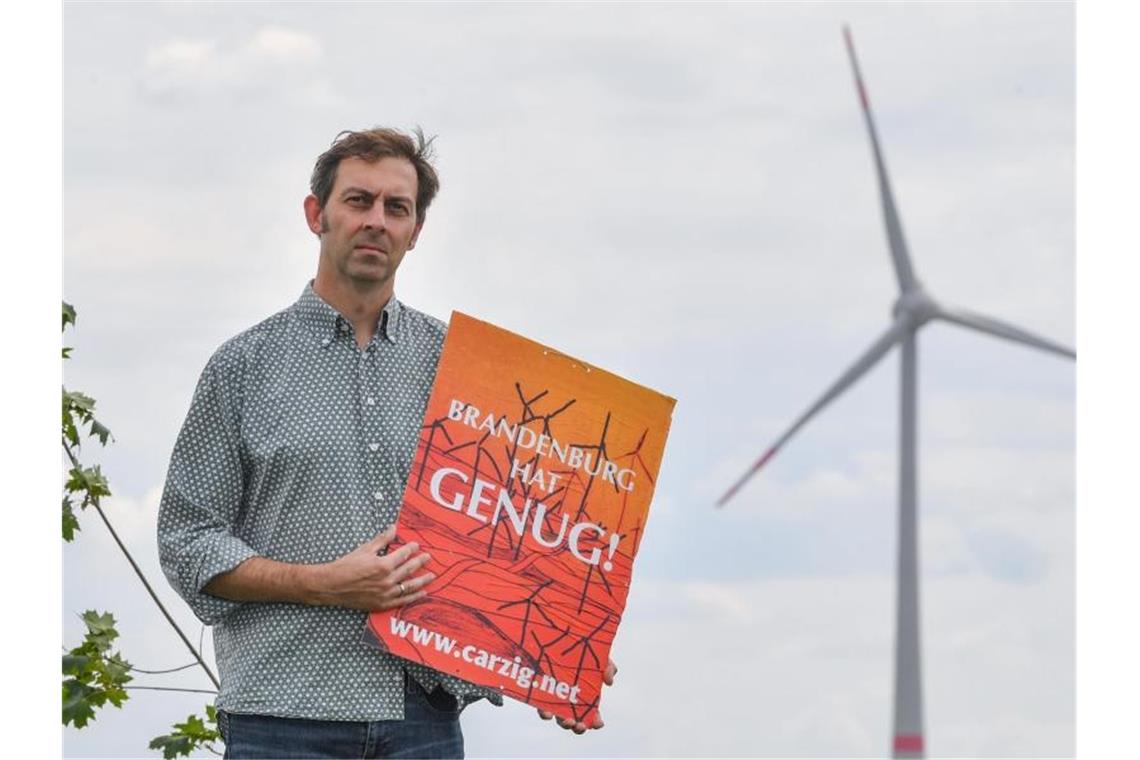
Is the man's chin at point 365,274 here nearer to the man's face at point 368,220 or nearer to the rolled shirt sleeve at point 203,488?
the man's face at point 368,220

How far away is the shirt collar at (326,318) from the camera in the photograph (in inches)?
296

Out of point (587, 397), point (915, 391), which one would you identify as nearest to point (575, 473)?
point (587, 397)

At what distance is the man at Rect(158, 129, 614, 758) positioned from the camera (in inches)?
281

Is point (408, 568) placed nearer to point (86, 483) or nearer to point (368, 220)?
point (368, 220)

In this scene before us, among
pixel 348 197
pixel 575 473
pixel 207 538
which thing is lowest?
pixel 207 538

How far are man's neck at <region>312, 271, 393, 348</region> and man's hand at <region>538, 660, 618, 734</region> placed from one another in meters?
1.52

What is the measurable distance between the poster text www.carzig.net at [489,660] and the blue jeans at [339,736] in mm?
190

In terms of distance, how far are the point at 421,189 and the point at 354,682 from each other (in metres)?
1.86

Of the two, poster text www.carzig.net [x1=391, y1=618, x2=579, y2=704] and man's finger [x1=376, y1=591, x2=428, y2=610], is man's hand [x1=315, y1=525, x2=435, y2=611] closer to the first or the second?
man's finger [x1=376, y1=591, x2=428, y2=610]

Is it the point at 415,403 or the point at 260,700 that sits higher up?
the point at 415,403

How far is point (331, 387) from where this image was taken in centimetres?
742

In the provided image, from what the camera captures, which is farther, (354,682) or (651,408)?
(651,408)

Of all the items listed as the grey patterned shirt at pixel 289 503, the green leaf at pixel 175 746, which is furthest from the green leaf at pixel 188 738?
the grey patterned shirt at pixel 289 503

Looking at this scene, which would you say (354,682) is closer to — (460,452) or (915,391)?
(460,452)
